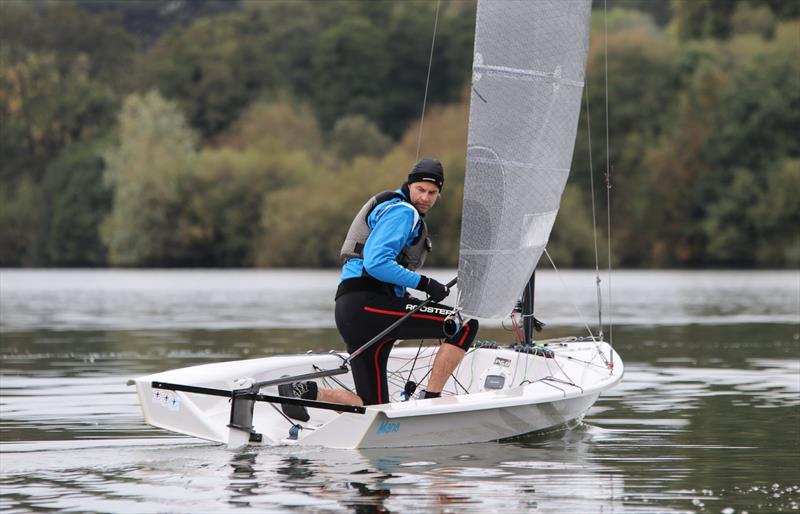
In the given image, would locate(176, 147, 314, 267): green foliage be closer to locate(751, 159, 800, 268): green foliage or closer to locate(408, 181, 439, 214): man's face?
locate(751, 159, 800, 268): green foliage

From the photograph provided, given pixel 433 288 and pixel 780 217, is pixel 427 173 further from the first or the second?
pixel 780 217

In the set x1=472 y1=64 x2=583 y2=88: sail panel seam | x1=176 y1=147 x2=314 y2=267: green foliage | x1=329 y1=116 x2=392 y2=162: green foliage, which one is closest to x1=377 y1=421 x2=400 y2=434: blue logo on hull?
x1=472 y1=64 x2=583 y2=88: sail panel seam

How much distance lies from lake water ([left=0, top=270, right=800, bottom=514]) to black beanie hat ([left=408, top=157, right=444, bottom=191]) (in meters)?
1.50

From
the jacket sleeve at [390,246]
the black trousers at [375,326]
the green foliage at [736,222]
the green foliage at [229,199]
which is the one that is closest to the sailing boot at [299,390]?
the black trousers at [375,326]

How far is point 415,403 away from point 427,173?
1381 mm

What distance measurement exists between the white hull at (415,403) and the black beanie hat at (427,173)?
1303 mm

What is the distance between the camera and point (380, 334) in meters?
9.47

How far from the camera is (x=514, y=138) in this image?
10.6 meters

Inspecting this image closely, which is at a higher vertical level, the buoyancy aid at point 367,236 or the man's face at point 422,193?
the man's face at point 422,193

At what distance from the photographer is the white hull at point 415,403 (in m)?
9.16

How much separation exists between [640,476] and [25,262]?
68.5 metres

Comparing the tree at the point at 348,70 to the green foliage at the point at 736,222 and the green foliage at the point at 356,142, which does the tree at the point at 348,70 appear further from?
the green foliage at the point at 736,222

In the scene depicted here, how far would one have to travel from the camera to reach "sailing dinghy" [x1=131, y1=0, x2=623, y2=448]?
957cm

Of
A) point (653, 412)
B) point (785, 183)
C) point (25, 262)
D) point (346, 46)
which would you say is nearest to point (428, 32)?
point (346, 46)
